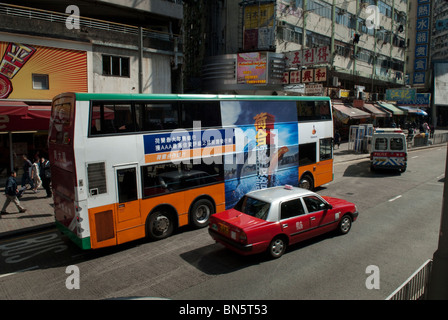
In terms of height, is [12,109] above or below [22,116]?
above

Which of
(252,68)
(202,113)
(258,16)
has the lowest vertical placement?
(202,113)

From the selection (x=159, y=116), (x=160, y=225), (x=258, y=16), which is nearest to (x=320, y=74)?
(x=258, y=16)

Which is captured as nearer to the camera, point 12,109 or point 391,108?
point 12,109

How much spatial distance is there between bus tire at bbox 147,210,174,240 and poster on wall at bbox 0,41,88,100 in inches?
425

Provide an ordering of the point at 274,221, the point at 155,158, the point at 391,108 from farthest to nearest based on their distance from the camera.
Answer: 1. the point at 391,108
2. the point at 155,158
3. the point at 274,221

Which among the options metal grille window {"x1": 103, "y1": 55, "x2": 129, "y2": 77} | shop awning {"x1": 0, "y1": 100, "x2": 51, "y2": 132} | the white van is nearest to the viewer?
shop awning {"x1": 0, "y1": 100, "x2": 51, "y2": 132}

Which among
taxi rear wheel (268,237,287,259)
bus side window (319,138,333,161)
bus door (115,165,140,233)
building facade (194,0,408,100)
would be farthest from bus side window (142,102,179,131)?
building facade (194,0,408,100)

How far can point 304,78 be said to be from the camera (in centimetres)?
2502

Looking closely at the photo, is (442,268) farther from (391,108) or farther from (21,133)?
(391,108)

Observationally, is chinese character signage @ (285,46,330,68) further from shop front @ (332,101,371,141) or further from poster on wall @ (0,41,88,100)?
poster on wall @ (0,41,88,100)

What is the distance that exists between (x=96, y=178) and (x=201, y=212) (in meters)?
3.71

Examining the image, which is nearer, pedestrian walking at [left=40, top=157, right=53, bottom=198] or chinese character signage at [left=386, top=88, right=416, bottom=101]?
pedestrian walking at [left=40, top=157, right=53, bottom=198]

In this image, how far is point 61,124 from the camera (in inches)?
318

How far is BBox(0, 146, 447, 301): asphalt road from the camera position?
6427 millimetres
